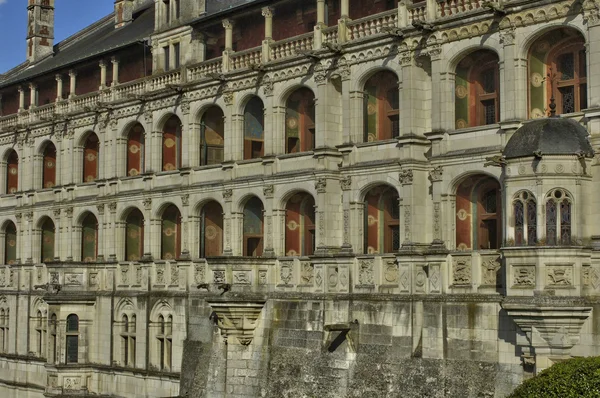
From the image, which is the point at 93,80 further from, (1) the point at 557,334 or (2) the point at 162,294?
(1) the point at 557,334

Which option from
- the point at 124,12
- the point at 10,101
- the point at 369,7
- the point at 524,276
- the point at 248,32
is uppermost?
the point at 124,12

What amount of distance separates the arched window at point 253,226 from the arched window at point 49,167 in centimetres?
1702

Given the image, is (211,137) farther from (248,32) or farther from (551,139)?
(551,139)

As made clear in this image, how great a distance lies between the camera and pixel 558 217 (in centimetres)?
3111

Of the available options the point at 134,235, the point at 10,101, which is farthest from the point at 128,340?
the point at 10,101

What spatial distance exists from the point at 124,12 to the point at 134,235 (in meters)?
17.0

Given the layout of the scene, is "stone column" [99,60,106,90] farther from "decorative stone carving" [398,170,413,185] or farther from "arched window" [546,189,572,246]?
"arched window" [546,189,572,246]

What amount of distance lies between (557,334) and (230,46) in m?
20.6

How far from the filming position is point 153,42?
5203 cm

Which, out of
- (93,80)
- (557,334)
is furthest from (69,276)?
(557,334)

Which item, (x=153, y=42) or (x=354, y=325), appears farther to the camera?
(x=153, y=42)

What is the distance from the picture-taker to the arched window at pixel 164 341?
4788cm

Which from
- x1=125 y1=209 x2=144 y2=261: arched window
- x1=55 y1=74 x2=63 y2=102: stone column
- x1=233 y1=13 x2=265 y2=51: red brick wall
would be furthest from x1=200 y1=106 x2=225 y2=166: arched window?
x1=55 y1=74 x2=63 y2=102: stone column

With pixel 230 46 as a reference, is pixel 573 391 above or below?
below
